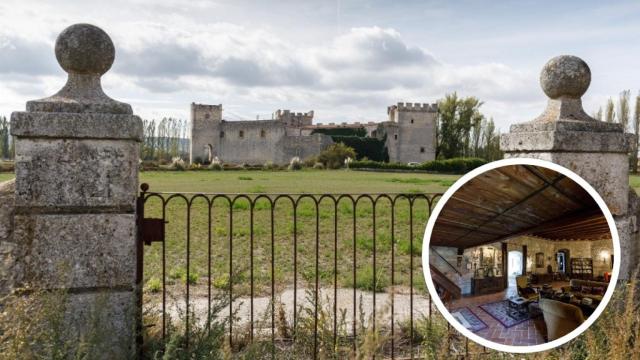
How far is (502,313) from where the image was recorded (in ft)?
7.93

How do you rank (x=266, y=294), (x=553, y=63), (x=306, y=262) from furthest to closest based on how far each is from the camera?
(x=306, y=262), (x=266, y=294), (x=553, y=63)

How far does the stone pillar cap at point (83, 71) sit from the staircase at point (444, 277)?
7.56ft

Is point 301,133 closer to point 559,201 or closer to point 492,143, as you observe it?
point 492,143

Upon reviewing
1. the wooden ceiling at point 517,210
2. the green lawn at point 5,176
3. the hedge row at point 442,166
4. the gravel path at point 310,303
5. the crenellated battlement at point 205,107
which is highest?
the crenellated battlement at point 205,107

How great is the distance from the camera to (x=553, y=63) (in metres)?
4.06

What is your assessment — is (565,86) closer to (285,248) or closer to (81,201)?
(81,201)

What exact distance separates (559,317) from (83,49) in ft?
10.8

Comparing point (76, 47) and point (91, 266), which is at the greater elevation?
point (76, 47)

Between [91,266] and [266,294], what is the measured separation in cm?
376

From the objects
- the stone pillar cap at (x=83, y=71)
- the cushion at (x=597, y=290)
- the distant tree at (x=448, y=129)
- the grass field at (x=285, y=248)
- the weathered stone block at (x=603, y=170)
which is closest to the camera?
the cushion at (x=597, y=290)

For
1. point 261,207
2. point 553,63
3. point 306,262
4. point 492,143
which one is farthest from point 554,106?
point 492,143

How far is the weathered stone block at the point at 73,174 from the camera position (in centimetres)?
348

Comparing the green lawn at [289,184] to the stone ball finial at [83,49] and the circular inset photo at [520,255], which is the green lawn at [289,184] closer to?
the stone ball finial at [83,49]

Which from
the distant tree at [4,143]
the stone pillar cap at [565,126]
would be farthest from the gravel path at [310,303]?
the distant tree at [4,143]
